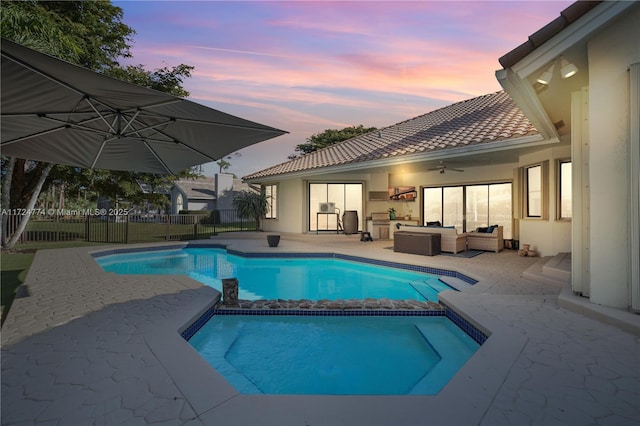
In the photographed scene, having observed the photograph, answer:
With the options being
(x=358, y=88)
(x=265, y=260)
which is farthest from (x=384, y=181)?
(x=265, y=260)

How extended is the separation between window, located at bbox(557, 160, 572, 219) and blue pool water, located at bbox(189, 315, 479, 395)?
5.94m

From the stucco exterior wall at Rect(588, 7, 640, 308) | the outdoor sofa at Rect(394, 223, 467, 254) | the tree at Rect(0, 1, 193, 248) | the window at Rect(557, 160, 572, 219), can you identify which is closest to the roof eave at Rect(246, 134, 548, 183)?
the window at Rect(557, 160, 572, 219)

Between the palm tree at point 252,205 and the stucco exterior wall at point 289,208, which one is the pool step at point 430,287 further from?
the palm tree at point 252,205

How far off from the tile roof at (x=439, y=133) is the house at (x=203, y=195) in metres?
16.6

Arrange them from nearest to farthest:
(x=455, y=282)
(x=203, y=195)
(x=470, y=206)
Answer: (x=455, y=282), (x=470, y=206), (x=203, y=195)

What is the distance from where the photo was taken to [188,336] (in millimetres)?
4145

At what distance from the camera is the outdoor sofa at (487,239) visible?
10.2 metres

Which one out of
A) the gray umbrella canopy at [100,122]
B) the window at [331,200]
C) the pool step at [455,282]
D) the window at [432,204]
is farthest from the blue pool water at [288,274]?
the window at [432,204]

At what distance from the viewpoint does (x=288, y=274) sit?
8.82 m

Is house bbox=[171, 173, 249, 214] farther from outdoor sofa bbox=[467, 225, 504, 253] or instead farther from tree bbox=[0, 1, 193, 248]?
outdoor sofa bbox=[467, 225, 504, 253]

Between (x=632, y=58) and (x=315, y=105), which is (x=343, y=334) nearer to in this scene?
(x=632, y=58)

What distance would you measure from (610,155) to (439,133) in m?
7.95

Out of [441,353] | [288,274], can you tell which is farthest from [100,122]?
[288,274]

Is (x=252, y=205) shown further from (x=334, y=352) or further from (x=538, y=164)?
(x=334, y=352)
